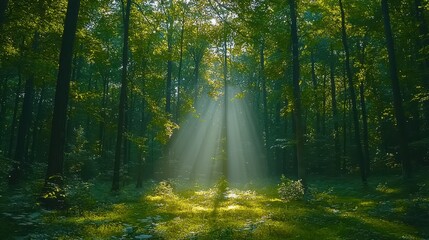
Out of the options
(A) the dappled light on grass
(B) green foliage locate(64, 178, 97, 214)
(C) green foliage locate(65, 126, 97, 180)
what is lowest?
(A) the dappled light on grass

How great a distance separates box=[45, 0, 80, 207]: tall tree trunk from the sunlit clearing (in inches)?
924

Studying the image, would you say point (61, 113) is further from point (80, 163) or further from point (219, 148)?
point (219, 148)

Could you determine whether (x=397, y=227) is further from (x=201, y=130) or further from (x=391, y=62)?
(x=201, y=130)

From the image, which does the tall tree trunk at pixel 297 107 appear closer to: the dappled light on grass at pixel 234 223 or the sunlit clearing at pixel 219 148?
the dappled light on grass at pixel 234 223

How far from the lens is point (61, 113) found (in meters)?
11.3

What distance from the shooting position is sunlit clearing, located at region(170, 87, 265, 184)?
39.6 metres

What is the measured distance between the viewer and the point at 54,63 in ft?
55.9

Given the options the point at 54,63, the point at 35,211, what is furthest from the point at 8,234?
the point at 54,63

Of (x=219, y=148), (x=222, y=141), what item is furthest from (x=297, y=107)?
(x=219, y=148)

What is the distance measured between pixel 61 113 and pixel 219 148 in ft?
95.4

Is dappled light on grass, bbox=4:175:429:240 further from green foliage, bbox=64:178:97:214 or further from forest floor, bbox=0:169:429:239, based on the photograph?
green foliage, bbox=64:178:97:214

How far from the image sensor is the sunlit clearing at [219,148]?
39.6m

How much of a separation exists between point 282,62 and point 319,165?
798 inches

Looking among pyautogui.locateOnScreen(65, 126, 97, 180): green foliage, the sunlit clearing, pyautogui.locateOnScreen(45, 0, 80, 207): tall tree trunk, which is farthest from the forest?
the sunlit clearing
